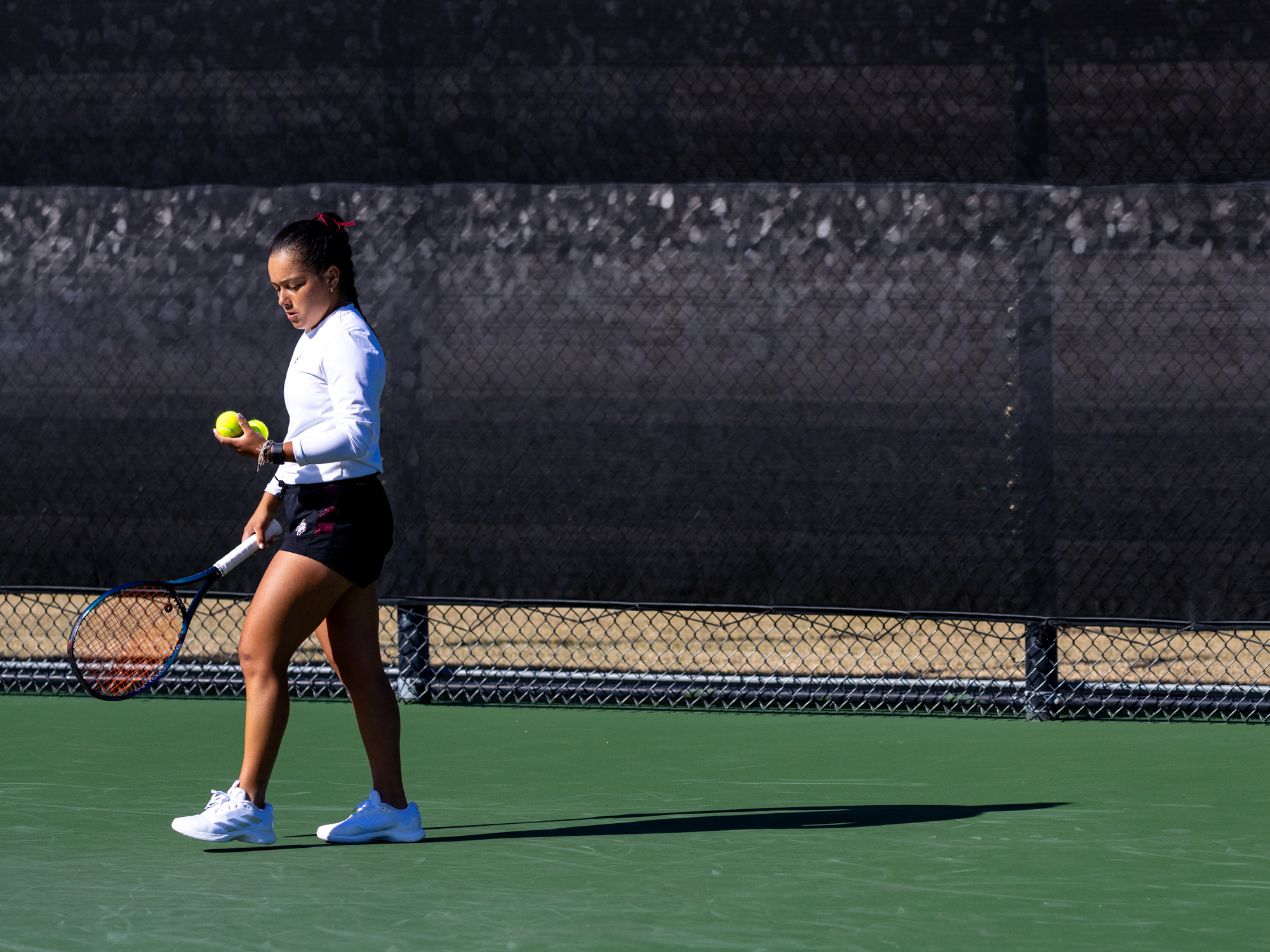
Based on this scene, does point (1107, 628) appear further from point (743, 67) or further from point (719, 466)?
point (743, 67)

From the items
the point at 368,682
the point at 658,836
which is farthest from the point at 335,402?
the point at 658,836

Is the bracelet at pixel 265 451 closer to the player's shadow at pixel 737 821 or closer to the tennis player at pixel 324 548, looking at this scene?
the tennis player at pixel 324 548

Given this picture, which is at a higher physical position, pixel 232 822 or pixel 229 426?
pixel 229 426

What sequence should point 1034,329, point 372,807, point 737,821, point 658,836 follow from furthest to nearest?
point 1034,329, point 737,821, point 658,836, point 372,807

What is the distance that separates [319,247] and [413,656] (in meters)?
2.52

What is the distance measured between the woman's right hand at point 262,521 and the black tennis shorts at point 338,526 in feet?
0.59

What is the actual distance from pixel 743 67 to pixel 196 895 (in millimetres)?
3561

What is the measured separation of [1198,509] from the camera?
6.24 meters

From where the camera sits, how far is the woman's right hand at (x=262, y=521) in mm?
4734

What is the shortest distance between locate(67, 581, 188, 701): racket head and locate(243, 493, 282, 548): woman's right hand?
282 mm

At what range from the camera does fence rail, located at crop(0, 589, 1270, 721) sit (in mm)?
6441

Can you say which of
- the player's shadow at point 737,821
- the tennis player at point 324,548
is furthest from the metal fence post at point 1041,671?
the tennis player at point 324,548

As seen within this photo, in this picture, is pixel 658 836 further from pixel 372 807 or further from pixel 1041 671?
pixel 1041 671

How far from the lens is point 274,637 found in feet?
14.7
